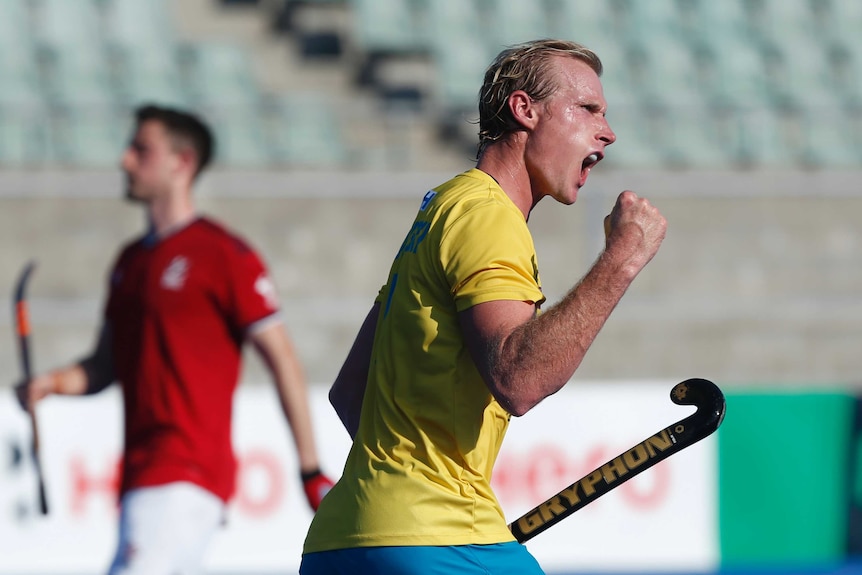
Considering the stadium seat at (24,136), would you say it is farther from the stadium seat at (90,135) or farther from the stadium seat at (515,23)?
the stadium seat at (515,23)

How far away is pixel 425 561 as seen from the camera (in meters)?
2.69

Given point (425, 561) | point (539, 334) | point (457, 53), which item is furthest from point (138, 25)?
point (539, 334)

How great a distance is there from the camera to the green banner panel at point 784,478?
879 centimetres

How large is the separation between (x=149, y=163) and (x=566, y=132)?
2.72m

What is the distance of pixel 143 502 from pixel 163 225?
1.12 m

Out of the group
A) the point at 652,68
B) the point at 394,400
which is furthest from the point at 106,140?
the point at 394,400

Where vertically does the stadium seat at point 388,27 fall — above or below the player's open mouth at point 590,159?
above

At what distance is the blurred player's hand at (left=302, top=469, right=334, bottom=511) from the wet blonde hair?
2.26 metres

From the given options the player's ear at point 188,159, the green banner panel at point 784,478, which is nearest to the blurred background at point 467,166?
the green banner panel at point 784,478

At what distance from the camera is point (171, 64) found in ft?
39.5

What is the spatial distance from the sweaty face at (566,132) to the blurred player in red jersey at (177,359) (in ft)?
7.44

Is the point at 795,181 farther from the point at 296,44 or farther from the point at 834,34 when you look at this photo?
the point at 296,44

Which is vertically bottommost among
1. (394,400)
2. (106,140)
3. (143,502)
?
(143,502)

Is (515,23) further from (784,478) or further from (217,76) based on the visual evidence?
(784,478)
